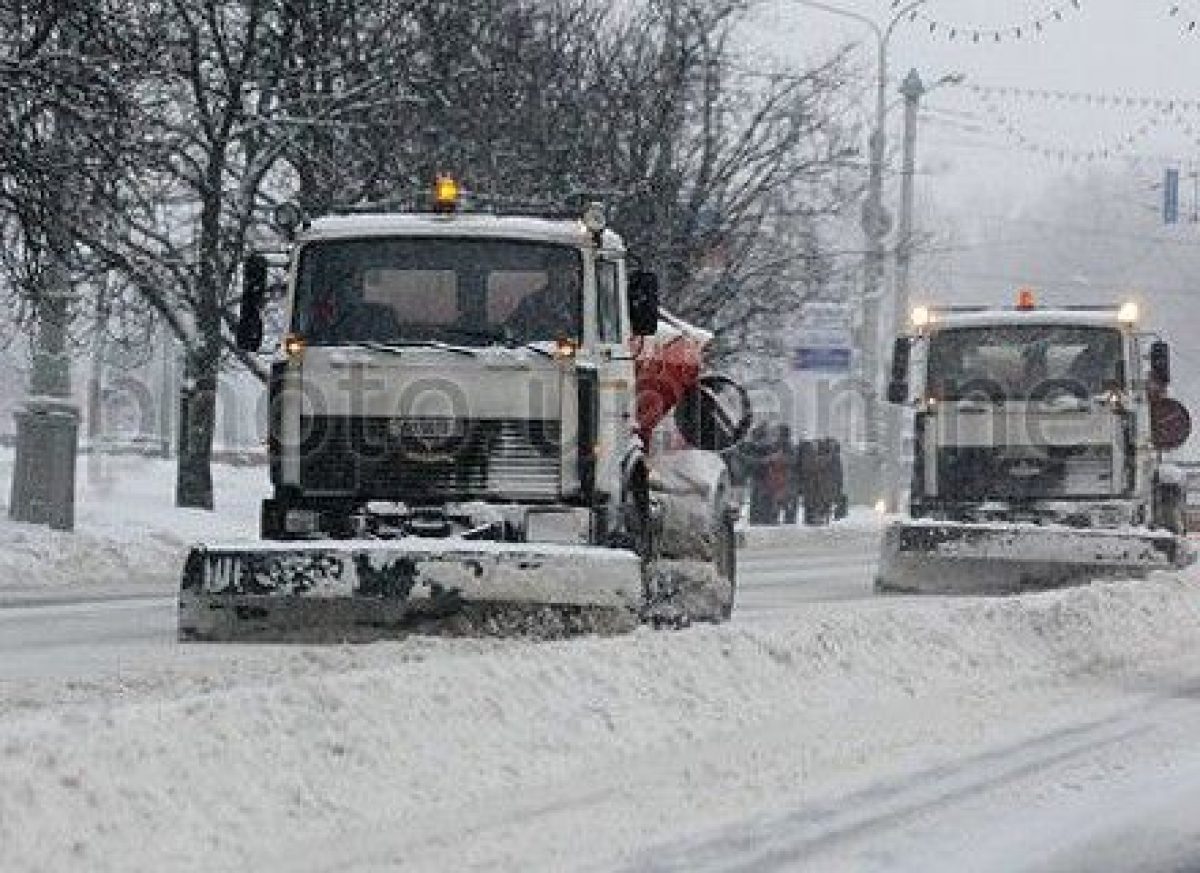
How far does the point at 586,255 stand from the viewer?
1272 cm

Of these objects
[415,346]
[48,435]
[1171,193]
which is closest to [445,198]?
[415,346]

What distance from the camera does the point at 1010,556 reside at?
18859mm

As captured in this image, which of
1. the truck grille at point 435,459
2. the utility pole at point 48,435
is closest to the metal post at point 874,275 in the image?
the utility pole at point 48,435

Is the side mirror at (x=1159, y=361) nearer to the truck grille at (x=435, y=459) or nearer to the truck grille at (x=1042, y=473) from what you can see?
the truck grille at (x=1042, y=473)

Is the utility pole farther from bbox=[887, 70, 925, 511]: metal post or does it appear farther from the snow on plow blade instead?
bbox=[887, 70, 925, 511]: metal post

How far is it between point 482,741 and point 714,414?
7697 mm

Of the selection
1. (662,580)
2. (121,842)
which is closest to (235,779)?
(121,842)

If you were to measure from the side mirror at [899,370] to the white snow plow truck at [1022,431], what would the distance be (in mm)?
18

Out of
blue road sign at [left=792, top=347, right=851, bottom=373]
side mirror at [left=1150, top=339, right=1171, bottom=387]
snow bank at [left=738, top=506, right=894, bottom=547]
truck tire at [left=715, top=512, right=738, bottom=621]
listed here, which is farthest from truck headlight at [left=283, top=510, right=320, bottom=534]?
blue road sign at [left=792, top=347, right=851, bottom=373]

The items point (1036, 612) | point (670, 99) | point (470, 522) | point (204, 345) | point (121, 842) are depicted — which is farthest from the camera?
point (670, 99)

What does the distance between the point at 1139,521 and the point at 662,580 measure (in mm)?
7211

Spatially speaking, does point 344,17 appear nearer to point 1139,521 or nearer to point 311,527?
point 1139,521

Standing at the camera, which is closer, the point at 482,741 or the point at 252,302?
the point at 482,741

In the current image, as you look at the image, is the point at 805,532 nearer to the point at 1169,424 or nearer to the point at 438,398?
the point at 1169,424
